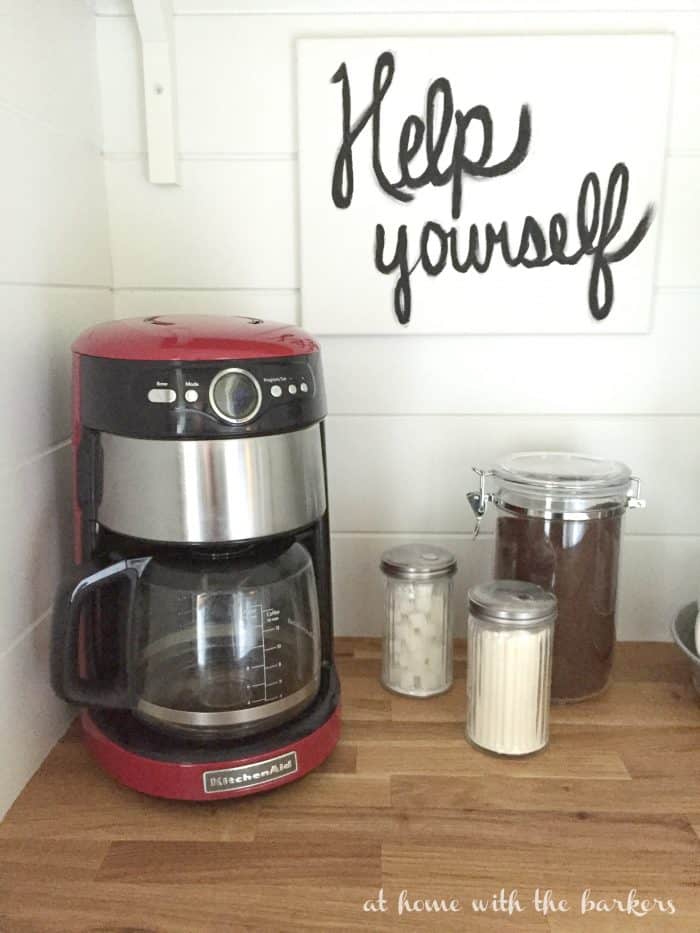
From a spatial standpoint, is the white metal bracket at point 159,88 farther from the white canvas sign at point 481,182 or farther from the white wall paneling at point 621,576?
the white wall paneling at point 621,576

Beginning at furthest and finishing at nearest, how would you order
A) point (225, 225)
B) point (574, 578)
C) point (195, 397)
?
point (225, 225) → point (574, 578) → point (195, 397)

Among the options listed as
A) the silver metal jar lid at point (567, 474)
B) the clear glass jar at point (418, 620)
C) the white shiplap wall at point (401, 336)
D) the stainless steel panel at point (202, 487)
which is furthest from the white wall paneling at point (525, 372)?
the stainless steel panel at point (202, 487)

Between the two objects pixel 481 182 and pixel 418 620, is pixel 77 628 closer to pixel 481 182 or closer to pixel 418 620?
pixel 418 620

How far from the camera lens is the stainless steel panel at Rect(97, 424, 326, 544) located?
2.14 ft

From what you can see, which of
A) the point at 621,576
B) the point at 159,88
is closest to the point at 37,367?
the point at 159,88

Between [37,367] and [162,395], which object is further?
[37,367]

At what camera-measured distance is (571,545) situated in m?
0.84

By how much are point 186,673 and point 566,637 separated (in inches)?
16.1

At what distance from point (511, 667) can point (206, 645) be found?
0.29m

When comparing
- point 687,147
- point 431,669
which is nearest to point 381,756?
point 431,669

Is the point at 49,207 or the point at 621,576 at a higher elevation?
the point at 49,207

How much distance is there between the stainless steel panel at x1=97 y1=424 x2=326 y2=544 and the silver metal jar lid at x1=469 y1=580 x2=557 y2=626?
0.21m

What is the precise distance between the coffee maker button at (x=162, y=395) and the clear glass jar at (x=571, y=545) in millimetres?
387

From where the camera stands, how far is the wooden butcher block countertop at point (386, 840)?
1.94ft
